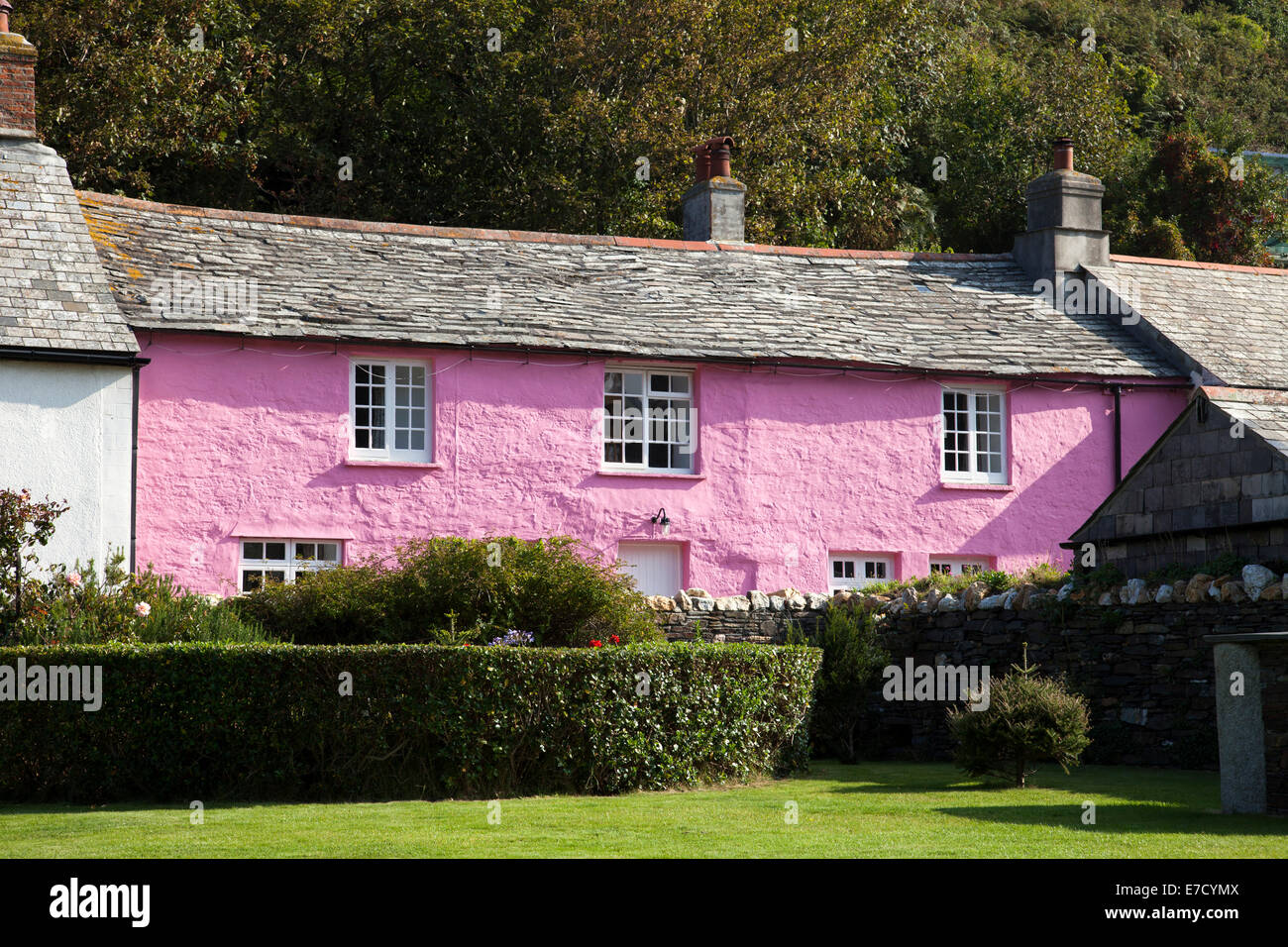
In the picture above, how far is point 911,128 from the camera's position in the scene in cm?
4319

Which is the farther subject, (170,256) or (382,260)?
(382,260)

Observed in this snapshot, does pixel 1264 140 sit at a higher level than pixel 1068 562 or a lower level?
higher

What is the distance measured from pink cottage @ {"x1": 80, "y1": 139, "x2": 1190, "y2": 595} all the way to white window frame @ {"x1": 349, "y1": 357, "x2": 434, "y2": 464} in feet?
0.15

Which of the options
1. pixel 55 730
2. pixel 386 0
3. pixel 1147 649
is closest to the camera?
pixel 55 730

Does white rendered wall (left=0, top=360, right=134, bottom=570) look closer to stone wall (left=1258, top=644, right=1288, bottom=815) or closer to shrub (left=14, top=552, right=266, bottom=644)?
shrub (left=14, top=552, right=266, bottom=644)

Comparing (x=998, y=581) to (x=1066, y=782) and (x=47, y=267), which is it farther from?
(x=47, y=267)

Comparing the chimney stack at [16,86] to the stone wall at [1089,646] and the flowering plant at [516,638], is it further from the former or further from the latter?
the stone wall at [1089,646]

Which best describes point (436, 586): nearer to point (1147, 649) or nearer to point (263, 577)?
point (263, 577)

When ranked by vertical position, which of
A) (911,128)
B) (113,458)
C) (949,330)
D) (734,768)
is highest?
(911,128)

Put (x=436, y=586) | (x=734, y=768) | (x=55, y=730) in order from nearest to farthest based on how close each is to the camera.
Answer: (x=55, y=730) → (x=734, y=768) → (x=436, y=586)

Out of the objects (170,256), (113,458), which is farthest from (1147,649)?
(170,256)

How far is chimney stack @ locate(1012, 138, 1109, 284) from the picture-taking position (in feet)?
94.0

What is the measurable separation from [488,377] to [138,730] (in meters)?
10.1

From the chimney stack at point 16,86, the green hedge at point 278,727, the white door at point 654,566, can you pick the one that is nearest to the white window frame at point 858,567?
the white door at point 654,566
